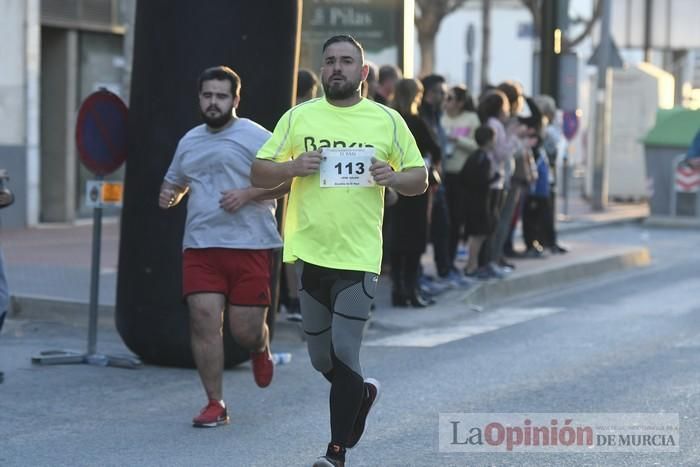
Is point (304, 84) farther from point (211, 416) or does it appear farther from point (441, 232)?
point (211, 416)

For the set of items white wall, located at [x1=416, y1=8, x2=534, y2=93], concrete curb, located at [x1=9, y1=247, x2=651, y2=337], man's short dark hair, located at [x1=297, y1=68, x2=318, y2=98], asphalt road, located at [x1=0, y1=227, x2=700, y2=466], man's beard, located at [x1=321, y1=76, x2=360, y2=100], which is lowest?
asphalt road, located at [x1=0, y1=227, x2=700, y2=466]

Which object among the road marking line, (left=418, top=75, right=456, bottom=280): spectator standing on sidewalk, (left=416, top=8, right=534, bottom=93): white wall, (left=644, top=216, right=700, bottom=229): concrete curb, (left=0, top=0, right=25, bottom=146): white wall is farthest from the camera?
(left=416, top=8, right=534, bottom=93): white wall

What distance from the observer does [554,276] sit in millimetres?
16953

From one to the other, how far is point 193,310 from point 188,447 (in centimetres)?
90

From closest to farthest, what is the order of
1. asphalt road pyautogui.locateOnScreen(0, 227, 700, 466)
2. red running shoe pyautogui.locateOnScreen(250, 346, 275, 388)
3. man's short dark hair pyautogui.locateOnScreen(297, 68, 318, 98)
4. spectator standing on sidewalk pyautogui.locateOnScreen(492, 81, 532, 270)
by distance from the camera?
asphalt road pyautogui.locateOnScreen(0, 227, 700, 466), red running shoe pyautogui.locateOnScreen(250, 346, 275, 388), man's short dark hair pyautogui.locateOnScreen(297, 68, 318, 98), spectator standing on sidewalk pyautogui.locateOnScreen(492, 81, 532, 270)

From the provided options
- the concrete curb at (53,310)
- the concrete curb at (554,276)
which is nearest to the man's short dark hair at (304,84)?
the concrete curb at (53,310)

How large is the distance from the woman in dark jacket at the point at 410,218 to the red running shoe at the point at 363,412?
576 centimetres

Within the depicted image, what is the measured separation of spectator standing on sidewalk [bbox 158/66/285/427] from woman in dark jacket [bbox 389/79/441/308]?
14.5 feet

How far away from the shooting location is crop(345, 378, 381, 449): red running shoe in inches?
287

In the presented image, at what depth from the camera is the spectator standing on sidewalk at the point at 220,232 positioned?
8.55m

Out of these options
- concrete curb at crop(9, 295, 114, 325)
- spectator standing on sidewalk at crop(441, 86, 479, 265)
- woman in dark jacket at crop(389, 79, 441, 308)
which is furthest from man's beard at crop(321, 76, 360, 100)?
spectator standing on sidewalk at crop(441, 86, 479, 265)

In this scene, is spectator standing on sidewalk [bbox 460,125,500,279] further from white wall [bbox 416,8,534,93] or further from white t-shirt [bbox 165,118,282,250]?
white wall [bbox 416,8,534,93]

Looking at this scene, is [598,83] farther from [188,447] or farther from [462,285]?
[188,447]

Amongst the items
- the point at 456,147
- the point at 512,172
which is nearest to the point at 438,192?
the point at 456,147
